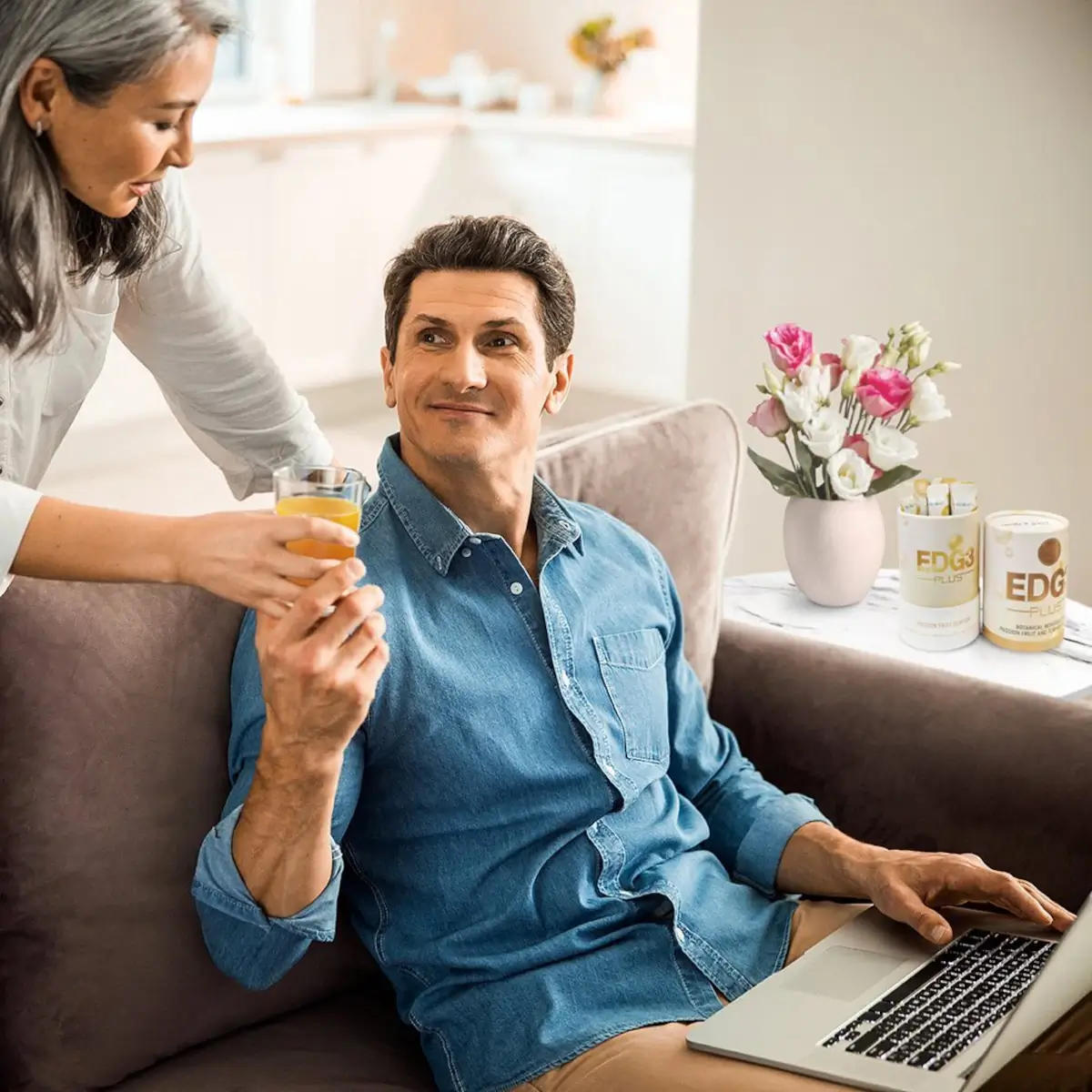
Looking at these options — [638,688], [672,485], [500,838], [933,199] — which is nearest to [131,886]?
[500,838]

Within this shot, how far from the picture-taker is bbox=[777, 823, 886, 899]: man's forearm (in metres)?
1.71

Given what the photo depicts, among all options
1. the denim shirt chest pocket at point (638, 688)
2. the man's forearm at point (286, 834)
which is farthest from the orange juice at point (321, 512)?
the denim shirt chest pocket at point (638, 688)

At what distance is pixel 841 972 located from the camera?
1555mm

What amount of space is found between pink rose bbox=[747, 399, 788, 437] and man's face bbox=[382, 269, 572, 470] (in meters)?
0.63

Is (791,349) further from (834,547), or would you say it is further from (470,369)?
(470,369)

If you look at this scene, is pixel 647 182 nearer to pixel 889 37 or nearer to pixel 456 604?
pixel 889 37

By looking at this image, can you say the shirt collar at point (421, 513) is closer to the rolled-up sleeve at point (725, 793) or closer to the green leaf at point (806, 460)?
the rolled-up sleeve at point (725, 793)

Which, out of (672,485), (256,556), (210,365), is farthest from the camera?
(672,485)

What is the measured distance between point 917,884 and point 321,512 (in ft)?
2.49

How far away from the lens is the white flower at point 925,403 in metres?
2.36

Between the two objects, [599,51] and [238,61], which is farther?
[238,61]

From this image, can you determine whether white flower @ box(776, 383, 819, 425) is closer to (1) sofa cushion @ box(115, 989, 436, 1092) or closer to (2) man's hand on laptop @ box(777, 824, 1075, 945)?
(2) man's hand on laptop @ box(777, 824, 1075, 945)

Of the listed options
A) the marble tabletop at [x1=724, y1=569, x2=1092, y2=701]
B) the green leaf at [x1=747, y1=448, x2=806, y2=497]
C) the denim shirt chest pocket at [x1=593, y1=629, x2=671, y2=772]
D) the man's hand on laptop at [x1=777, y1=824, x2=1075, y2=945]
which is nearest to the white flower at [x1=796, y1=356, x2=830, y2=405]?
A: the green leaf at [x1=747, y1=448, x2=806, y2=497]

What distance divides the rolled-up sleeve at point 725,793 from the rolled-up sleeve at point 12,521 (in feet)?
2.61
